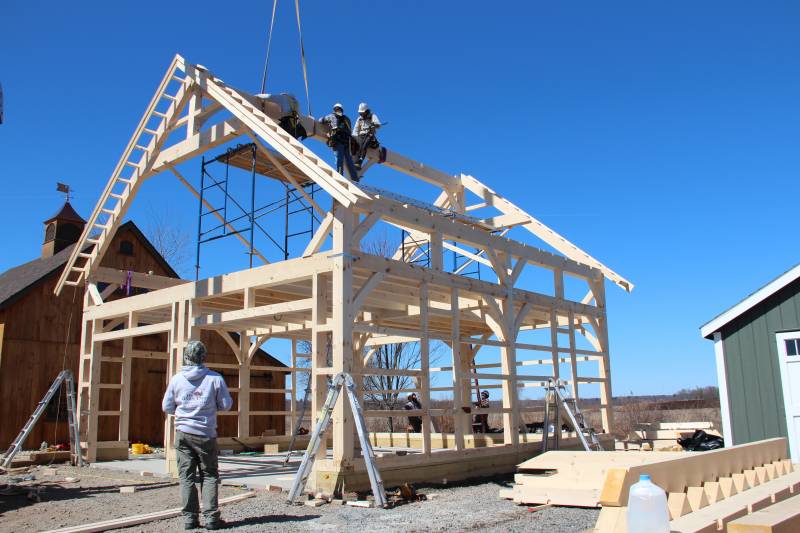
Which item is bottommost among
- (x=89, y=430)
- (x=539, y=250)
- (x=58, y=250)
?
(x=89, y=430)

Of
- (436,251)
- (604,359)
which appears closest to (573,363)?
(604,359)

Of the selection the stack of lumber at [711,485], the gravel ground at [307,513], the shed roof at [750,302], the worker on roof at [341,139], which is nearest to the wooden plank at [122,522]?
the gravel ground at [307,513]

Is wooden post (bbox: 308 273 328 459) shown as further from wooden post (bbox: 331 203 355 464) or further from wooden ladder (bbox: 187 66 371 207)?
wooden ladder (bbox: 187 66 371 207)

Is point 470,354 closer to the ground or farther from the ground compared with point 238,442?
farther from the ground

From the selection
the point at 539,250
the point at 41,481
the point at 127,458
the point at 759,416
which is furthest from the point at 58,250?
the point at 759,416

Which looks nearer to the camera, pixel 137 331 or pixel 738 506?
pixel 738 506

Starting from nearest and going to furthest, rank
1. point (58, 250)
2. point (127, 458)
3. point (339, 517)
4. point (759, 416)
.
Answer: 1. point (339, 517)
2. point (759, 416)
3. point (127, 458)
4. point (58, 250)

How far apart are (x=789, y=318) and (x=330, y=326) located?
736cm

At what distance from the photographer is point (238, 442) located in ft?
46.7

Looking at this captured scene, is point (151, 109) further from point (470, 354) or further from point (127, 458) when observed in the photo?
point (470, 354)

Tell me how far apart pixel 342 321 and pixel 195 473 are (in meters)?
2.68

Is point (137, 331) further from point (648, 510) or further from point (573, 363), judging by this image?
point (648, 510)

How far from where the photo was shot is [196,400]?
6.50 metres

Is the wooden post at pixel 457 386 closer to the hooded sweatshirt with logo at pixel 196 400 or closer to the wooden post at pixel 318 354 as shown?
the wooden post at pixel 318 354
